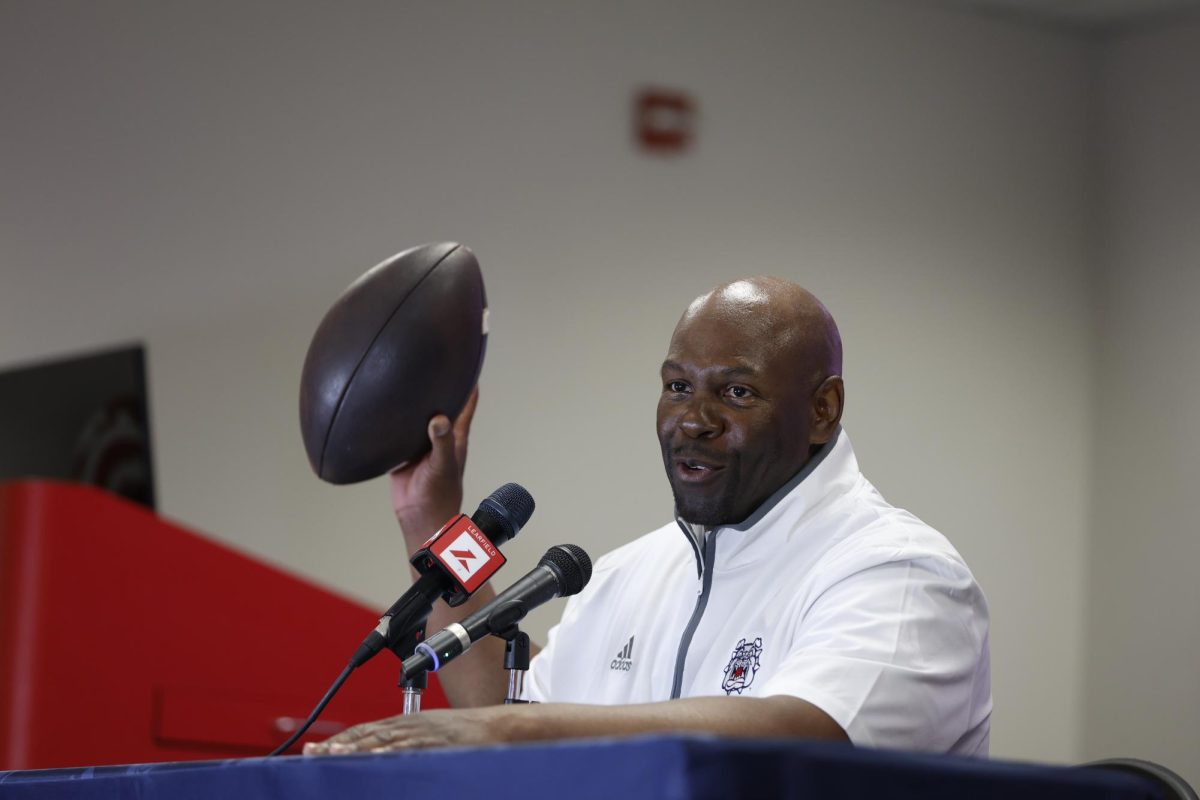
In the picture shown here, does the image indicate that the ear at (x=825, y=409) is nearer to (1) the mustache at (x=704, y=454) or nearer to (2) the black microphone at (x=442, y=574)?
(1) the mustache at (x=704, y=454)

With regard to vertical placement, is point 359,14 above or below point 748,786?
above

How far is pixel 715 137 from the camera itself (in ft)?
14.4

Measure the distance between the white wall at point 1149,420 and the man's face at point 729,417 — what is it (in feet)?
10.0

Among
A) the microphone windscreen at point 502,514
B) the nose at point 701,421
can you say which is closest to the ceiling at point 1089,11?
the nose at point 701,421

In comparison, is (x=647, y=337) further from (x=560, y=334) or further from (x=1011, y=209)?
(x=1011, y=209)

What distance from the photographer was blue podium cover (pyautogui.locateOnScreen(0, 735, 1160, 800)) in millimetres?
745

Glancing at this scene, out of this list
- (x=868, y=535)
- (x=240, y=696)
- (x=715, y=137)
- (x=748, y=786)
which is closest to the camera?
(x=748, y=786)

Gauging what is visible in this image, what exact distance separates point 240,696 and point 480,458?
1.48 meters

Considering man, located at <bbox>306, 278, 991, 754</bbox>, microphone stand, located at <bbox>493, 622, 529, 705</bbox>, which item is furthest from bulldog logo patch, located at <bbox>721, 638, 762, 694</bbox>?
microphone stand, located at <bbox>493, 622, 529, 705</bbox>

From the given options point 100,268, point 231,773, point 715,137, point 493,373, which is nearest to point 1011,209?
point 715,137

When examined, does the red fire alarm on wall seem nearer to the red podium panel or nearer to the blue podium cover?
the red podium panel

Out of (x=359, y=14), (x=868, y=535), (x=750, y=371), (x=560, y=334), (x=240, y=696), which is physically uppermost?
(x=359, y=14)

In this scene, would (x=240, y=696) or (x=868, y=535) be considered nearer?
(x=868, y=535)

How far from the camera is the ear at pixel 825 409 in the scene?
6.00 feet
